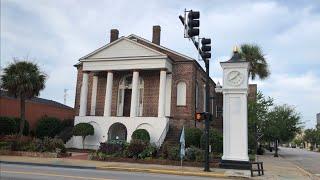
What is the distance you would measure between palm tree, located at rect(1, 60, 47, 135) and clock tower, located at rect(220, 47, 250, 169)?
46.8 feet

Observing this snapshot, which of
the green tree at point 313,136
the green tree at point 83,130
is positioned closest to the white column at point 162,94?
the green tree at point 83,130

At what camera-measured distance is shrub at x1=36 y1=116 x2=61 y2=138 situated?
3634 cm

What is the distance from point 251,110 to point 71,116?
740 inches

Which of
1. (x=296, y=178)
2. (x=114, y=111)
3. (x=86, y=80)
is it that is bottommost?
(x=296, y=178)

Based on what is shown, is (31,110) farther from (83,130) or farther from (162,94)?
(162,94)

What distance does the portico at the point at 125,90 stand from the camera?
3384 centimetres

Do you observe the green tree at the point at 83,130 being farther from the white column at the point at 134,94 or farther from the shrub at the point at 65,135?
the white column at the point at 134,94

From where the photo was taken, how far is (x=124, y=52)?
35625mm

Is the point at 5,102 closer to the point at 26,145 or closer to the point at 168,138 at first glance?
the point at 26,145

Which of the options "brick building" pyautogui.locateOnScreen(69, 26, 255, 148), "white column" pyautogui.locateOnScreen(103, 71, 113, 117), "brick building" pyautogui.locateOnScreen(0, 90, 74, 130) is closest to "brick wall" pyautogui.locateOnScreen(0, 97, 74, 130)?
"brick building" pyautogui.locateOnScreen(0, 90, 74, 130)

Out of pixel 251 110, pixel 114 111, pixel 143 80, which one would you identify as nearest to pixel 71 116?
pixel 114 111

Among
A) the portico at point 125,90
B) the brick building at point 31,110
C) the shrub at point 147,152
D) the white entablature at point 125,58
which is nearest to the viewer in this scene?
the shrub at point 147,152

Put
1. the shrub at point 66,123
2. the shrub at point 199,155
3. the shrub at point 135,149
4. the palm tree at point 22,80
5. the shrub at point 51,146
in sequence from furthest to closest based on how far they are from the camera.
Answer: the shrub at point 66,123, the palm tree at point 22,80, the shrub at point 51,146, the shrub at point 135,149, the shrub at point 199,155

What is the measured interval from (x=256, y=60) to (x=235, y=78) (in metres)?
24.0
